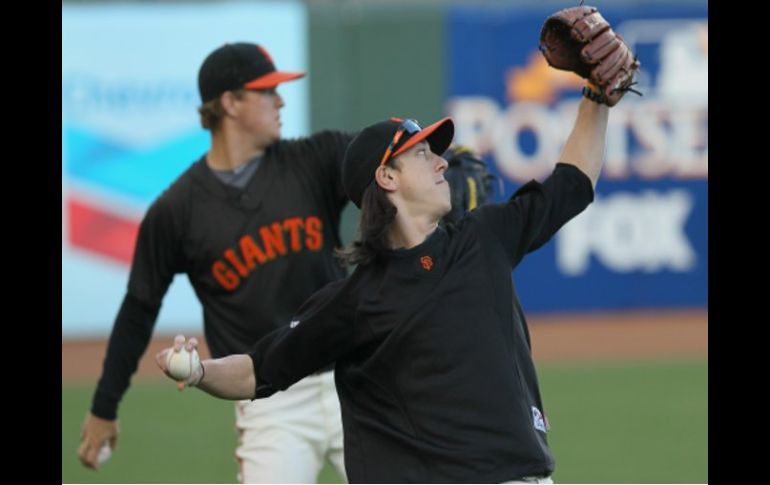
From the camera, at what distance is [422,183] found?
13.7 ft

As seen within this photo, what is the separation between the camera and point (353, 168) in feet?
14.1

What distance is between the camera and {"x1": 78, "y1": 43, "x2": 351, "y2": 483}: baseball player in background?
556 cm

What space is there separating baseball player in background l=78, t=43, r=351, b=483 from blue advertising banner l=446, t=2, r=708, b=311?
7.57m

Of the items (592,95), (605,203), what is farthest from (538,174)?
(592,95)

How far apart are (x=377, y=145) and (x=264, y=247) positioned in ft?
4.93

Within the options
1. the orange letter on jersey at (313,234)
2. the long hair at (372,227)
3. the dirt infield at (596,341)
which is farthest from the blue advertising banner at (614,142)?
the long hair at (372,227)

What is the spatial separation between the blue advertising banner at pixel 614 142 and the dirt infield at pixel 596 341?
16 cm

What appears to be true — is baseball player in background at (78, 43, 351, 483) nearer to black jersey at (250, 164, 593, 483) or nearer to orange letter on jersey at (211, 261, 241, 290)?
orange letter on jersey at (211, 261, 241, 290)

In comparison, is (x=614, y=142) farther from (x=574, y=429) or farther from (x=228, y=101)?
(x=228, y=101)

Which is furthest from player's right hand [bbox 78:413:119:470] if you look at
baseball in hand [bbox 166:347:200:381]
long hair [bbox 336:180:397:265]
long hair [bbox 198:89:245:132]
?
long hair [bbox 336:180:397:265]

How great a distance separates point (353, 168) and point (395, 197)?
0.19 metres

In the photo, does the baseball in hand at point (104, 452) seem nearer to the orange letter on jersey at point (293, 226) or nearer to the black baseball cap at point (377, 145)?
the orange letter on jersey at point (293, 226)

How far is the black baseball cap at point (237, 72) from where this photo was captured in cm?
584
